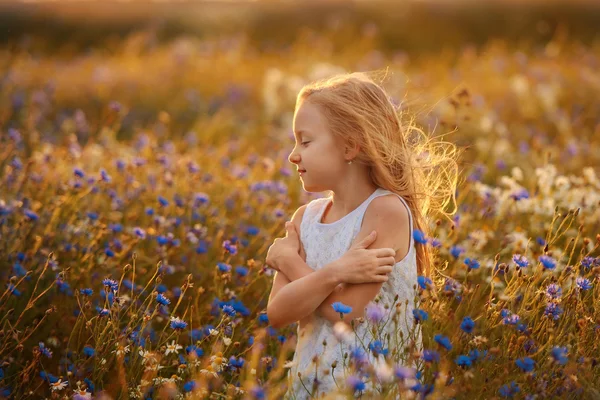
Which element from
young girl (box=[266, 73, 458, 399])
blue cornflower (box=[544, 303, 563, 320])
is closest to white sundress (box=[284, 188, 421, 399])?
young girl (box=[266, 73, 458, 399])

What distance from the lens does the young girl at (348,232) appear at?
2537mm

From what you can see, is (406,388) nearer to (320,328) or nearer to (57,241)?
(320,328)

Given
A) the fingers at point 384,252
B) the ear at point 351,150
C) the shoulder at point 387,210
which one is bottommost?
the fingers at point 384,252

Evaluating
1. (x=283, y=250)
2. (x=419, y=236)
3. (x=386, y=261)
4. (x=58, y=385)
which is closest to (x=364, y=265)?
(x=386, y=261)

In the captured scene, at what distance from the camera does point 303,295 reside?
8.32 ft

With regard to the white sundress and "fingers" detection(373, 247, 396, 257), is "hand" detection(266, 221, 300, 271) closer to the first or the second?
the white sundress

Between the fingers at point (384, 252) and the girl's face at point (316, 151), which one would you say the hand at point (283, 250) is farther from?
the fingers at point (384, 252)

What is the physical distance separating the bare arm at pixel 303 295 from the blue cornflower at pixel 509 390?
25.5 inches

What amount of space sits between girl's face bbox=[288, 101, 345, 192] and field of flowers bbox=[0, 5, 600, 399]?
41 centimetres

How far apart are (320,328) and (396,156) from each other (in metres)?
0.72

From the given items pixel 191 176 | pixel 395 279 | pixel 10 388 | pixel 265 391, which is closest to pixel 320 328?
pixel 395 279

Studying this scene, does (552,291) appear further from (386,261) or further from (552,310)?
(386,261)

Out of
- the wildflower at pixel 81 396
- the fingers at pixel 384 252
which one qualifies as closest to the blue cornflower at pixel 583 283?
the fingers at pixel 384 252

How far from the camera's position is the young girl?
254 centimetres
